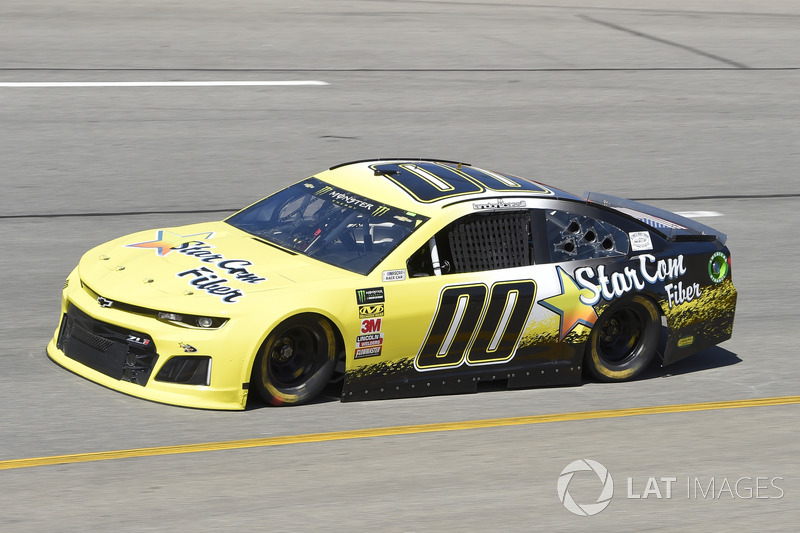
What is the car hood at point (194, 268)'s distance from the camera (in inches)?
282

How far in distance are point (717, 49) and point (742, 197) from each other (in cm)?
830

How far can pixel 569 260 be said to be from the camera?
322 inches

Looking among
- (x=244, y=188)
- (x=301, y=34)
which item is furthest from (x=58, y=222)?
(x=301, y=34)

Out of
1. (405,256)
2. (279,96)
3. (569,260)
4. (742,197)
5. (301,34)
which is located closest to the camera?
(405,256)

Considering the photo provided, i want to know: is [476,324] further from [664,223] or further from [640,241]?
[664,223]

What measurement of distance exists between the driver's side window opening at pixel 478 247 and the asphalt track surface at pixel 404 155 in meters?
0.89

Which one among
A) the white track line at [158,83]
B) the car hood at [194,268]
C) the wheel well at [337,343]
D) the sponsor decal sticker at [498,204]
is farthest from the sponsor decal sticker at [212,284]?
the white track line at [158,83]

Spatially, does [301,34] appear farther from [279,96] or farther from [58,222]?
[58,222]

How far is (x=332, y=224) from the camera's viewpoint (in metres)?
7.98

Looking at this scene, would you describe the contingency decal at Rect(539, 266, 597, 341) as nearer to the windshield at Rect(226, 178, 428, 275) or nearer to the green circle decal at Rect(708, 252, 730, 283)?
the windshield at Rect(226, 178, 428, 275)

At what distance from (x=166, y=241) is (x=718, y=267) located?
4168 mm

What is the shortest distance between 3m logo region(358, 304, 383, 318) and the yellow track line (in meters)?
0.73

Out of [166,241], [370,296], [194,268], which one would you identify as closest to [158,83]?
[166,241]

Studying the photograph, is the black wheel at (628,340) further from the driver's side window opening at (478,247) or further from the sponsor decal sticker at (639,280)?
the driver's side window opening at (478,247)
